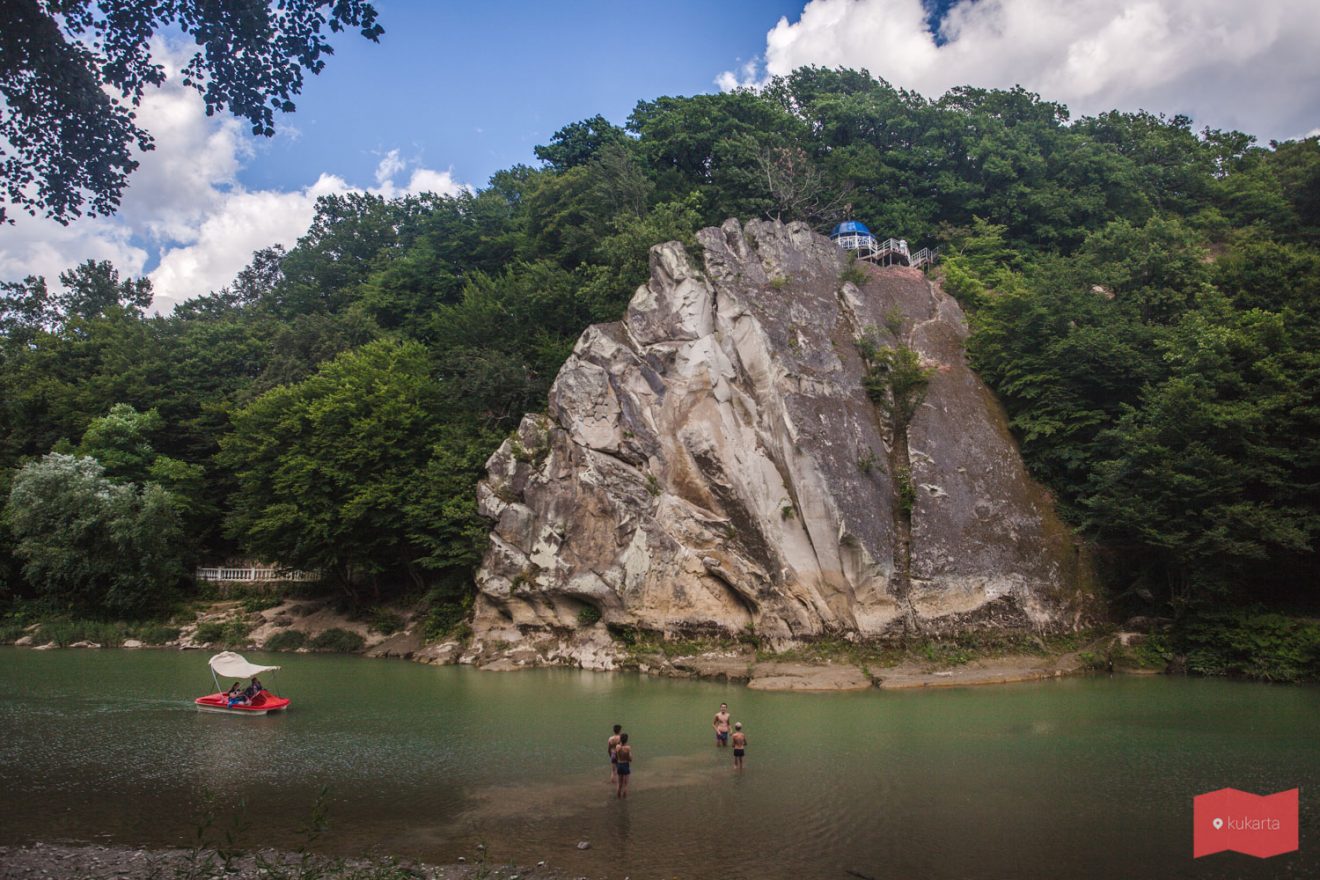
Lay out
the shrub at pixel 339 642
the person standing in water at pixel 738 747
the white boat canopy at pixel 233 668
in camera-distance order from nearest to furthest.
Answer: the person standing in water at pixel 738 747, the white boat canopy at pixel 233 668, the shrub at pixel 339 642

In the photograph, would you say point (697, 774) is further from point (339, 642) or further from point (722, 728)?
point (339, 642)

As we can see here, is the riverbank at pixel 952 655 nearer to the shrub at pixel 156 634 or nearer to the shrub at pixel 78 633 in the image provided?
the shrub at pixel 156 634

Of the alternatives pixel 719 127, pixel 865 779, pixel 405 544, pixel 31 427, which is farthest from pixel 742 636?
pixel 31 427

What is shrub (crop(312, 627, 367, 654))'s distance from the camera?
35.8 m

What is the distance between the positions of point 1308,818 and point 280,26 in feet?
70.7

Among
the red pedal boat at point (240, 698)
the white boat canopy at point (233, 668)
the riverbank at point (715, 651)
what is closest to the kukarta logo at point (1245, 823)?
the riverbank at point (715, 651)

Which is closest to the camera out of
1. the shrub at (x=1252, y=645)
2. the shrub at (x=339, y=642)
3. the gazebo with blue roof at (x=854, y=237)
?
the shrub at (x=1252, y=645)

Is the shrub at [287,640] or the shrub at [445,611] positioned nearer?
the shrub at [445,611]

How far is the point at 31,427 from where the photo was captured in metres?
49.1

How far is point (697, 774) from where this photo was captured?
16438 mm

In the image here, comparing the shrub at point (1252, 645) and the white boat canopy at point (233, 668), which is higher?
the shrub at point (1252, 645)

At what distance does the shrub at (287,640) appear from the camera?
3641 cm

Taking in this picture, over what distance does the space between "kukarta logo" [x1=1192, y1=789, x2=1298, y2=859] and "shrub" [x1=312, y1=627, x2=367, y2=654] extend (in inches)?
1254

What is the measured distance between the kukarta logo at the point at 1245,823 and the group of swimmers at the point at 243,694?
21.7 m
